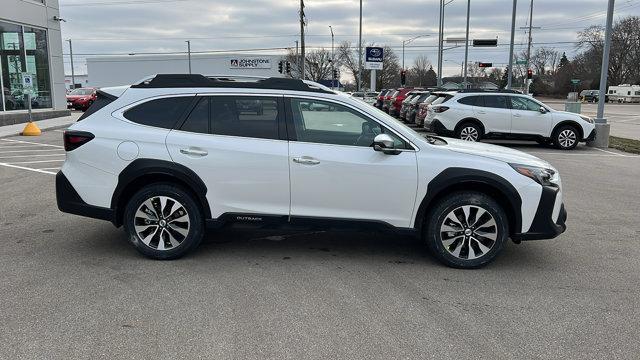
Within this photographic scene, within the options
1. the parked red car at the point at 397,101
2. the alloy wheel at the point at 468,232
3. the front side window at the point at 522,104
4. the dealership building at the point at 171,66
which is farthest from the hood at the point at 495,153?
the dealership building at the point at 171,66

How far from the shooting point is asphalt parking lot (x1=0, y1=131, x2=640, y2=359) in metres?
3.60

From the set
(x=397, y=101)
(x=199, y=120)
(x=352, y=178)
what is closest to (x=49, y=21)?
(x=397, y=101)

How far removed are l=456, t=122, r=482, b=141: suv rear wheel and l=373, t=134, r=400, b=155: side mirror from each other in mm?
11677

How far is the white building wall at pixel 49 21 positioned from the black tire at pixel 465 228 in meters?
21.4

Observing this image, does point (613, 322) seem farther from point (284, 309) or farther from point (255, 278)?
point (255, 278)

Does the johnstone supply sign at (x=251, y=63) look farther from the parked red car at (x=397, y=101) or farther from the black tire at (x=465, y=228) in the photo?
the black tire at (x=465, y=228)

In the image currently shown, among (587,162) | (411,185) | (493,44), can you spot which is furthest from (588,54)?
(411,185)

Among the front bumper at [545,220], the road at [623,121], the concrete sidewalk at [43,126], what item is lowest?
the road at [623,121]

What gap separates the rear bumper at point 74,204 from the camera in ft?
17.1

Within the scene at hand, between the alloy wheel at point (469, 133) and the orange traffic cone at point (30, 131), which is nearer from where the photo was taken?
the alloy wheel at point (469, 133)

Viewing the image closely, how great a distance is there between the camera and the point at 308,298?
14.3 ft

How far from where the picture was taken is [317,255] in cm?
549

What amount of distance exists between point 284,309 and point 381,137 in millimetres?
1776

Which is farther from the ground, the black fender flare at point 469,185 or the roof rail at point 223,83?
the roof rail at point 223,83
